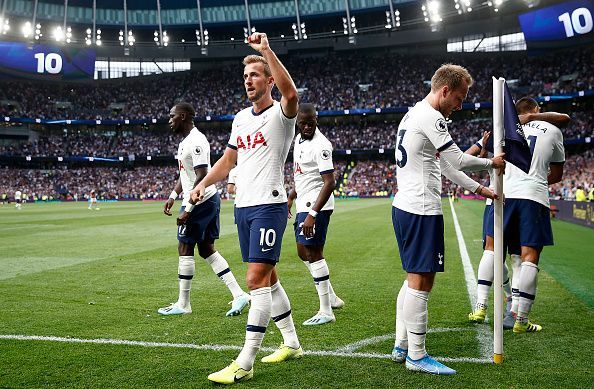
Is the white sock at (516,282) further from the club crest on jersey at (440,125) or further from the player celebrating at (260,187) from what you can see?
the player celebrating at (260,187)

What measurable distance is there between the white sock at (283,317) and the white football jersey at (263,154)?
3.05 feet

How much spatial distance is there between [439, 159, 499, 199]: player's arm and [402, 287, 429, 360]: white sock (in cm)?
97

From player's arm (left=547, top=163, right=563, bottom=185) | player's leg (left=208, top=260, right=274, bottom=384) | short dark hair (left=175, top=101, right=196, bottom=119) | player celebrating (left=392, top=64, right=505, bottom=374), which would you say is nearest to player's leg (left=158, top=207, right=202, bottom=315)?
short dark hair (left=175, top=101, right=196, bottom=119)

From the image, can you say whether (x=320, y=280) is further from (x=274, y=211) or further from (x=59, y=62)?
(x=59, y=62)

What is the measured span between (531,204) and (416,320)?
A: 2.13m

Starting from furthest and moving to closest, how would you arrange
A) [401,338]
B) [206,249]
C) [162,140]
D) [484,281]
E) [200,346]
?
[162,140]
[206,249]
[484,281]
[200,346]
[401,338]

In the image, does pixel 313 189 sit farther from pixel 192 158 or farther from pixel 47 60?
pixel 47 60

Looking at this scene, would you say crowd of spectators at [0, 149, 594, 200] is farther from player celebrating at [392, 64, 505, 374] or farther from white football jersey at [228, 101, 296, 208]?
player celebrating at [392, 64, 505, 374]

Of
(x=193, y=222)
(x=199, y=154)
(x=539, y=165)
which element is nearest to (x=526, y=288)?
(x=539, y=165)

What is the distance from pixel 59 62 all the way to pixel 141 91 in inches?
477

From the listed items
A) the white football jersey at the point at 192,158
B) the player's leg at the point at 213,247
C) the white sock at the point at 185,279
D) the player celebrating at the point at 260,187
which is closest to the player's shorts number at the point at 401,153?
the player celebrating at the point at 260,187

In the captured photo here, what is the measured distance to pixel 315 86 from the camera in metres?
66.1

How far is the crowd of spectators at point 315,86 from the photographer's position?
6000 cm

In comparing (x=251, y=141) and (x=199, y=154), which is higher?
(x=199, y=154)
